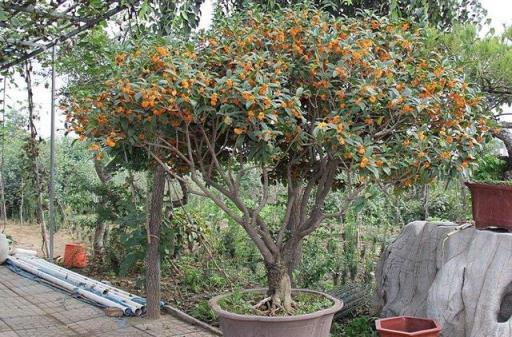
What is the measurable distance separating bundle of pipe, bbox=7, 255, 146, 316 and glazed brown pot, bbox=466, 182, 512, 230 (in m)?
2.60

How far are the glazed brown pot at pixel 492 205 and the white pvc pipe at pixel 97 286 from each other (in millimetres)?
2601

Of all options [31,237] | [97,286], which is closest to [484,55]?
[97,286]

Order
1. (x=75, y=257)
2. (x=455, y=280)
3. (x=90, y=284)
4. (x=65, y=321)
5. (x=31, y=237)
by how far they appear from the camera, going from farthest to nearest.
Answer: (x=31, y=237)
(x=75, y=257)
(x=90, y=284)
(x=65, y=321)
(x=455, y=280)

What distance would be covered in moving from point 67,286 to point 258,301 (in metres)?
2.59

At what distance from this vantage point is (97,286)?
4.98 metres

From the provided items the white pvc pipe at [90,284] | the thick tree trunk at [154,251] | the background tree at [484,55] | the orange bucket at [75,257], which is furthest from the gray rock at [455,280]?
the orange bucket at [75,257]

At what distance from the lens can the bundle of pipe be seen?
448 cm

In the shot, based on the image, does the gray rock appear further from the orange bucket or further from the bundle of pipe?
the orange bucket

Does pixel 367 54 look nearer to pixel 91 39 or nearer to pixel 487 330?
Answer: pixel 487 330

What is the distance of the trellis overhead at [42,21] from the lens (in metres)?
4.33

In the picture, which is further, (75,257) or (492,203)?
(75,257)

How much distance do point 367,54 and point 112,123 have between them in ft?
4.20

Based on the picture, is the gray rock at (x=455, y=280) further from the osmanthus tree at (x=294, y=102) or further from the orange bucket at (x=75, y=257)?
the orange bucket at (x=75, y=257)

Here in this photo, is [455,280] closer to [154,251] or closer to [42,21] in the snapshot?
[154,251]
